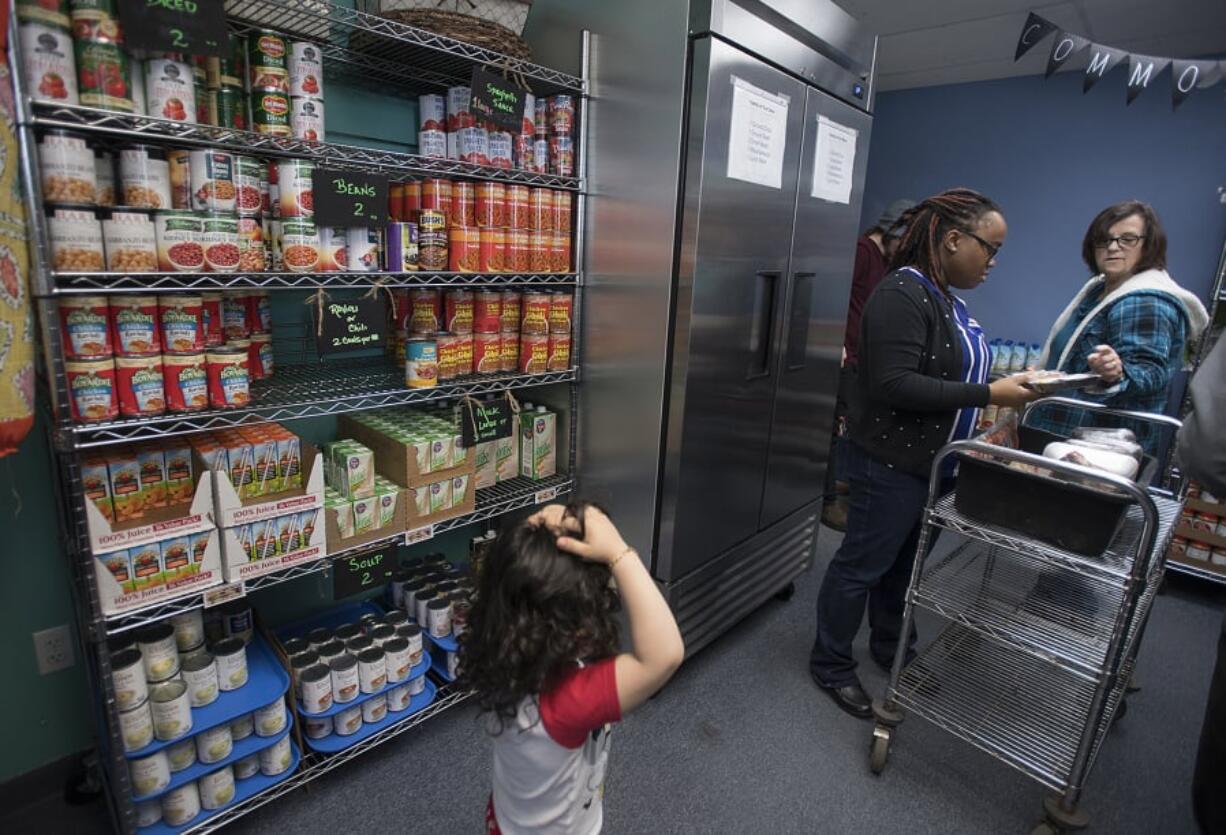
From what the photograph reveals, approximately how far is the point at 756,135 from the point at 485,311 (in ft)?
3.10

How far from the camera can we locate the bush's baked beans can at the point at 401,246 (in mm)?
1624

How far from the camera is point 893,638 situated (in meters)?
2.34

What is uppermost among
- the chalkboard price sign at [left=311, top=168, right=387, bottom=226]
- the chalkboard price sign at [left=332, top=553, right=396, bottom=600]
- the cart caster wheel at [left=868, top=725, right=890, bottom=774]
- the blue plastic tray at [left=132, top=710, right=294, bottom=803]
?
the chalkboard price sign at [left=311, top=168, right=387, bottom=226]

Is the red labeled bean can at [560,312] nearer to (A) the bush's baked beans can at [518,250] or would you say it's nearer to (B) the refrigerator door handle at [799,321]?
(A) the bush's baked beans can at [518,250]

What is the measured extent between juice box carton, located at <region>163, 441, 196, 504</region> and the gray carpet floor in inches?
34.1

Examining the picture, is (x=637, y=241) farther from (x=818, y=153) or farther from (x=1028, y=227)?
(x=1028, y=227)

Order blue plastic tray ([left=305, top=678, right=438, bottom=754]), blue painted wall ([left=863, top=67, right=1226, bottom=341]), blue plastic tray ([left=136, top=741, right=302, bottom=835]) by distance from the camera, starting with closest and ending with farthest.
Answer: blue plastic tray ([left=136, top=741, right=302, bottom=835]) < blue plastic tray ([left=305, top=678, right=438, bottom=754]) < blue painted wall ([left=863, top=67, right=1226, bottom=341])

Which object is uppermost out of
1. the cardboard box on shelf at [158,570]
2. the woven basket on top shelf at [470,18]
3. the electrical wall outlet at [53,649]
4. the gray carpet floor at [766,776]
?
the woven basket on top shelf at [470,18]

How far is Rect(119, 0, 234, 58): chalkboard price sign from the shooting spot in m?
1.12

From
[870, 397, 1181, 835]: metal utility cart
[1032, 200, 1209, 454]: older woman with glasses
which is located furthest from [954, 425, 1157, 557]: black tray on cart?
[1032, 200, 1209, 454]: older woman with glasses

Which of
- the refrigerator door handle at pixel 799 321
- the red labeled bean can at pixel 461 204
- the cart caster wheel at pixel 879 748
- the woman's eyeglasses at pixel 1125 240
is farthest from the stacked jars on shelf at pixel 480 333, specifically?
the woman's eyeglasses at pixel 1125 240

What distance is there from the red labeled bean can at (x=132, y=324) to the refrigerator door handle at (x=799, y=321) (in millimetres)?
1811

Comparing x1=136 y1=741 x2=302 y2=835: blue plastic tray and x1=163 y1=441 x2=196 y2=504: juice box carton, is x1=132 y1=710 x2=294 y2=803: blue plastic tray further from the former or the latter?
x1=163 y1=441 x2=196 y2=504: juice box carton

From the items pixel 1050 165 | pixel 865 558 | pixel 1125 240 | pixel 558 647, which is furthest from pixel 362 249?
pixel 1050 165
